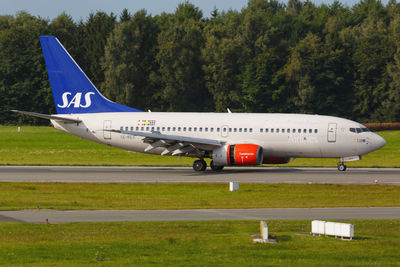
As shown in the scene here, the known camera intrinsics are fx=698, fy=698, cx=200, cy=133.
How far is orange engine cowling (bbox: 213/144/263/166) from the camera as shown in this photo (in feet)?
158

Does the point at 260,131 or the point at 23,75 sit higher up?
the point at 23,75

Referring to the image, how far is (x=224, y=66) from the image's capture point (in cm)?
12500

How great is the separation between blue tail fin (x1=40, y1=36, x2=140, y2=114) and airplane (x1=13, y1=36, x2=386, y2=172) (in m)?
0.08

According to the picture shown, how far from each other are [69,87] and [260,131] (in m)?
15.8

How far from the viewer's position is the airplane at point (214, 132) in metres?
49.0

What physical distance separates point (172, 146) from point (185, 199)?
1526 cm

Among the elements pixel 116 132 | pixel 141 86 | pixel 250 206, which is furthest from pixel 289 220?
pixel 141 86

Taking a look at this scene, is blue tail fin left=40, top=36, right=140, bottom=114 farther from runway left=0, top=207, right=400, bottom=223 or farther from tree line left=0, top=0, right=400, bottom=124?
tree line left=0, top=0, right=400, bottom=124

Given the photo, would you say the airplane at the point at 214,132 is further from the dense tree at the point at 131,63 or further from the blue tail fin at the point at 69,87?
the dense tree at the point at 131,63

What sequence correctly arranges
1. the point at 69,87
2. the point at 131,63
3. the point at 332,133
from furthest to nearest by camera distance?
the point at 131,63 → the point at 69,87 → the point at 332,133

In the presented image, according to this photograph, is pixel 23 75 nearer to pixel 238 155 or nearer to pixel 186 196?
pixel 238 155

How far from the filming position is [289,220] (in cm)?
2667

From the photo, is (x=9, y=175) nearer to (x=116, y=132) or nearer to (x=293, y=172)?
(x=116, y=132)

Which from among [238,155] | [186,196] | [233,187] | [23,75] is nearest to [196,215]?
[186,196]
